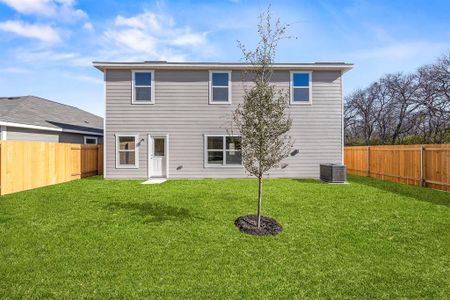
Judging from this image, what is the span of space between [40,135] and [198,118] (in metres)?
8.00

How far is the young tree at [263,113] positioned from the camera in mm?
5395

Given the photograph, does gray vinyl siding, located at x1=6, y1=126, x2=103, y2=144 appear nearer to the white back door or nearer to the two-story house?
the two-story house

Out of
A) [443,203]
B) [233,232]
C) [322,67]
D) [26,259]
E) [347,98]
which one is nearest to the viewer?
[26,259]

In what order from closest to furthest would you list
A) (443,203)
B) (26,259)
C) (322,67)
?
(26,259)
(443,203)
(322,67)

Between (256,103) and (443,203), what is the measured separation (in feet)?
21.0

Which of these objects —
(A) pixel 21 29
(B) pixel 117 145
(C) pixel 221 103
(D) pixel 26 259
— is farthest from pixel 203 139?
(A) pixel 21 29

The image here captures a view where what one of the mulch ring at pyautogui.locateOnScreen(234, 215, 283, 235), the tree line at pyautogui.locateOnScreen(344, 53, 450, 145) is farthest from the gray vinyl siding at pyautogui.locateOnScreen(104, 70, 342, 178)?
the tree line at pyautogui.locateOnScreen(344, 53, 450, 145)

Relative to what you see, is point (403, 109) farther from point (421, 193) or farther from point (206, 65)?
point (206, 65)

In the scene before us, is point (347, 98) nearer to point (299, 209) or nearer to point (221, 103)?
point (221, 103)

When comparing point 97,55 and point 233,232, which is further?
point 97,55

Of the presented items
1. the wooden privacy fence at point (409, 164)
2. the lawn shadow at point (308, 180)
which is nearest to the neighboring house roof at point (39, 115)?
the lawn shadow at point (308, 180)

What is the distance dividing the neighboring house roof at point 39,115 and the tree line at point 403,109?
86.0 ft

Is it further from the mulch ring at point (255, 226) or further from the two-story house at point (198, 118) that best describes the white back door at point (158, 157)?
the mulch ring at point (255, 226)

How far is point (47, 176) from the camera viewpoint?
10602 millimetres
